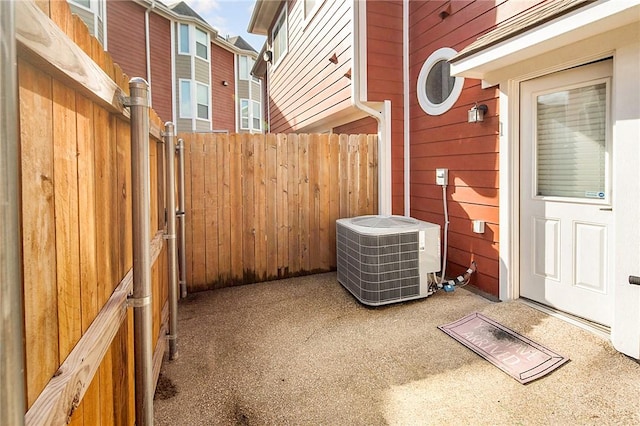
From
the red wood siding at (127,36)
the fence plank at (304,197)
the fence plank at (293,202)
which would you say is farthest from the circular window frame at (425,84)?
the red wood siding at (127,36)

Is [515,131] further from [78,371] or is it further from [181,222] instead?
[78,371]

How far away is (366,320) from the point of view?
11.1 ft

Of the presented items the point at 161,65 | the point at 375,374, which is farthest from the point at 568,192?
the point at 161,65

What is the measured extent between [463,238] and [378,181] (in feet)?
4.87

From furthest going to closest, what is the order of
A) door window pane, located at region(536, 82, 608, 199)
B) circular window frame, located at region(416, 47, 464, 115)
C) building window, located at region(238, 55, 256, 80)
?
building window, located at region(238, 55, 256, 80), circular window frame, located at region(416, 47, 464, 115), door window pane, located at region(536, 82, 608, 199)

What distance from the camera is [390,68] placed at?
5016 mm

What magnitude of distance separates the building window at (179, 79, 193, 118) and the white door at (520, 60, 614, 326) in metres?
13.1

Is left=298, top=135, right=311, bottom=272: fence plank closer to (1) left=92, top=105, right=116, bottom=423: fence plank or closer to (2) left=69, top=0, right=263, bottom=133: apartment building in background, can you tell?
(1) left=92, top=105, right=116, bottom=423: fence plank

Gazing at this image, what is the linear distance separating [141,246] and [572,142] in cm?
346

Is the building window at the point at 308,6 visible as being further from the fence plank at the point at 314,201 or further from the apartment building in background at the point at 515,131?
the fence plank at the point at 314,201

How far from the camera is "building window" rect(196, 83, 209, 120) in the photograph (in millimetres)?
14398

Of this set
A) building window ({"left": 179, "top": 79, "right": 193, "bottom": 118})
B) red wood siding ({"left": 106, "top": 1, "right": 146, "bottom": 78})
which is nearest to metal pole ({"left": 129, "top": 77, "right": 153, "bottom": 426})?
red wood siding ({"left": 106, "top": 1, "right": 146, "bottom": 78})

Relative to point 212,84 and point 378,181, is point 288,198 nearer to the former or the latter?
point 378,181

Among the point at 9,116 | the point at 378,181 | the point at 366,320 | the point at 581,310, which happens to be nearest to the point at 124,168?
→ the point at 9,116
